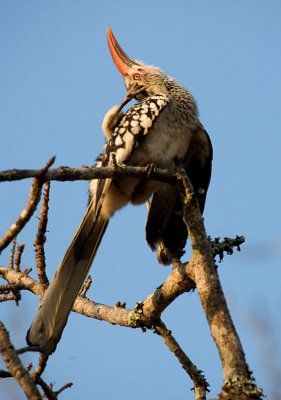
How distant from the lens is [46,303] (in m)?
4.41

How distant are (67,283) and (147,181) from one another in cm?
110

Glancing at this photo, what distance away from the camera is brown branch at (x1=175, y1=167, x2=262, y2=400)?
135 inches

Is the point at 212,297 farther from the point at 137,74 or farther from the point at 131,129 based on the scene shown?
the point at 137,74

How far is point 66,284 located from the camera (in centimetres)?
459

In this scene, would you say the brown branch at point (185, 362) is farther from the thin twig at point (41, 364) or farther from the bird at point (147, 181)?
the thin twig at point (41, 364)

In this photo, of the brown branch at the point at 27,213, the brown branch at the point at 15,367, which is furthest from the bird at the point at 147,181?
the brown branch at the point at 15,367

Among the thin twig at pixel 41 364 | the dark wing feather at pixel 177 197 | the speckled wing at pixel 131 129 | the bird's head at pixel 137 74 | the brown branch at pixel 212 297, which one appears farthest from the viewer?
the bird's head at pixel 137 74

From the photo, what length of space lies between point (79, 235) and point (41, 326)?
3.52ft

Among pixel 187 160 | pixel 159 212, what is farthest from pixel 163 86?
pixel 159 212

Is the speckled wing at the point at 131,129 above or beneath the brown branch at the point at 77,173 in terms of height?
above

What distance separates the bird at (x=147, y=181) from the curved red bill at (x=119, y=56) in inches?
29.0

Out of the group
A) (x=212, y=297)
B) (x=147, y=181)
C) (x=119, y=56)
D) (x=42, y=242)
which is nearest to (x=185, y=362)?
(x=212, y=297)

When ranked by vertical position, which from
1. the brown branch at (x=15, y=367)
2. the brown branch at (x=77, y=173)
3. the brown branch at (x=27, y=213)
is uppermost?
the brown branch at (x=77, y=173)

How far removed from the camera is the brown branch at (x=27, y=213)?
3.33 meters
